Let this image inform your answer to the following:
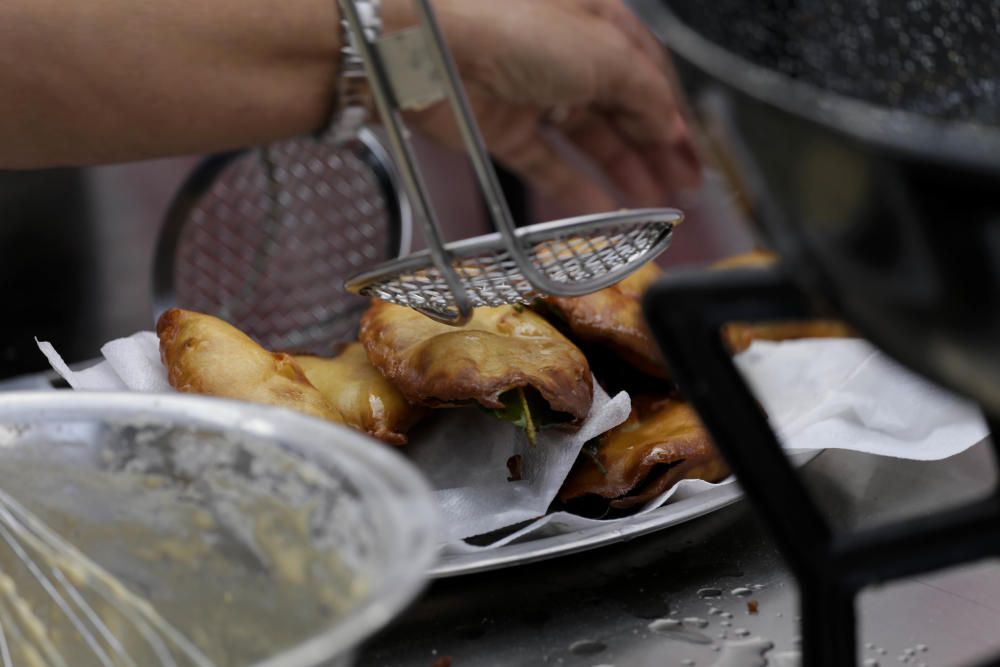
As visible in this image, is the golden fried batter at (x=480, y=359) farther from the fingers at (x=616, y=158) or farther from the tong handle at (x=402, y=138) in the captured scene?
the fingers at (x=616, y=158)

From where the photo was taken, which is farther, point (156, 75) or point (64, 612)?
point (156, 75)

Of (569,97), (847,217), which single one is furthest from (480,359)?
(569,97)

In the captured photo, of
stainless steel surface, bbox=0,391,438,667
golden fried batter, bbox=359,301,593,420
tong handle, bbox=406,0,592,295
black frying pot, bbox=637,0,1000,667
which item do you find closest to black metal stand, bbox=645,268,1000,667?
black frying pot, bbox=637,0,1000,667

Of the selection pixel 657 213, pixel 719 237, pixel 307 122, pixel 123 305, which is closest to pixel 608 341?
pixel 657 213

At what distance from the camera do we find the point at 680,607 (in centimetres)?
70

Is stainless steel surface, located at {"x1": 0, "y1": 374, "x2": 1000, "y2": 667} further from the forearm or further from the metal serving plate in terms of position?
the forearm

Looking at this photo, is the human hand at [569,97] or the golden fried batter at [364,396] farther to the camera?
the human hand at [569,97]

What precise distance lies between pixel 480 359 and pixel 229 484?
35 cm

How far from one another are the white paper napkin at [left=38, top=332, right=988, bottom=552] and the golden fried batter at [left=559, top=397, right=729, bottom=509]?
2 centimetres

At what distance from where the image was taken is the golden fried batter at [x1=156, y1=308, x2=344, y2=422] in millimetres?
833

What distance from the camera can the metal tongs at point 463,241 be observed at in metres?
0.68

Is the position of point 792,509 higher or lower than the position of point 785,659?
higher

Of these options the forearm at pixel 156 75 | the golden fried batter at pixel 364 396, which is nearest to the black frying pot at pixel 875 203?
the golden fried batter at pixel 364 396

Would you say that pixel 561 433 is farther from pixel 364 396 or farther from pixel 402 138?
pixel 402 138
